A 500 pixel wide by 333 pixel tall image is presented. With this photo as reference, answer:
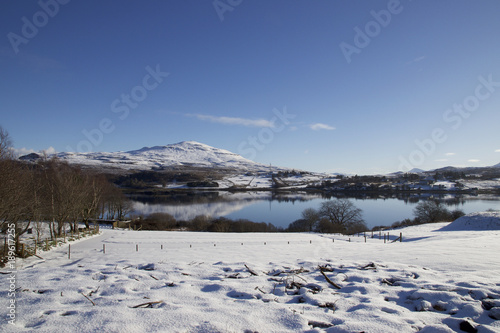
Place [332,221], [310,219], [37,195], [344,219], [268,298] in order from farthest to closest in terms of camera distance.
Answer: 1. [344,219]
2. [332,221]
3. [310,219]
4. [37,195]
5. [268,298]


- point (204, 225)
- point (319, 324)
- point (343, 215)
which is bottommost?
point (204, 225)

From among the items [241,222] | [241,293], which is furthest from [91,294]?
[241,222]

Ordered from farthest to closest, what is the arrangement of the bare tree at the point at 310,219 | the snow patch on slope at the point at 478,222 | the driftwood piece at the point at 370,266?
1. the bare tree at the point at 310,219
2. the snow patch on slope at the point at 478,222
3. the driftwood piece at the point at 370,266

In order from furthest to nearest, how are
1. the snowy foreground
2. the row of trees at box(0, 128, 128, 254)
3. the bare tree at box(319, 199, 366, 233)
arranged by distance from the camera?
1. the bare tree at box(319, 199, 366, 233)
2. the row of trees at box(0, 128, 128, 254)
3. the snowy foreground

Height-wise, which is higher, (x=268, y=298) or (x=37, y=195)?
(x=37, y=195)

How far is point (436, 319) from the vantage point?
4016 mm

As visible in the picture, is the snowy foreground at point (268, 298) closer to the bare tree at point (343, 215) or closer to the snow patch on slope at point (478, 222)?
the snow patch on slope at point (478, 222)

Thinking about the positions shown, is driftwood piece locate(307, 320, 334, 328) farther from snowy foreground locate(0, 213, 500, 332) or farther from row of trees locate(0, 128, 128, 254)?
row of trees locate(0, 128, 128, 254)

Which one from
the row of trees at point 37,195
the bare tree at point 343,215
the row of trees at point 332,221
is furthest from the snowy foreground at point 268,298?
the bare tree at point 343,215

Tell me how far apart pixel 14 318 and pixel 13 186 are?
11.6 metres

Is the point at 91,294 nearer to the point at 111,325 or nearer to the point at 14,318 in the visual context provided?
the point at 14,318

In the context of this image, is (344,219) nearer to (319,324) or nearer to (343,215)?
(343,215)

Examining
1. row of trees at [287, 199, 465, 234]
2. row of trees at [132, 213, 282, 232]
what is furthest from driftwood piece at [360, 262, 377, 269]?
row of trees at [132, 213, 282, 232]

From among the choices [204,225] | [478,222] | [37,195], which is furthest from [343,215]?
[37,195]
